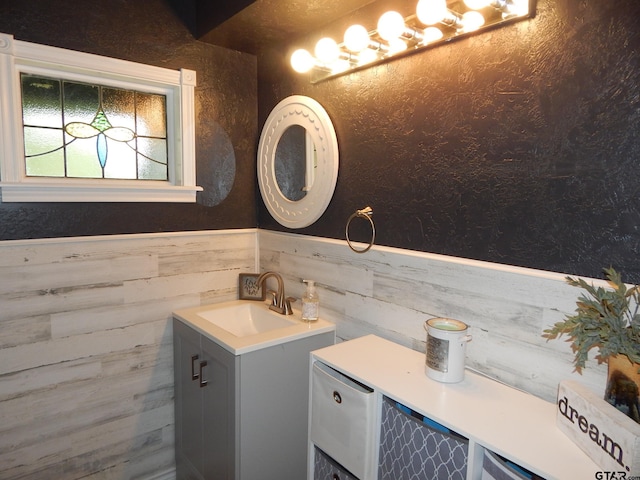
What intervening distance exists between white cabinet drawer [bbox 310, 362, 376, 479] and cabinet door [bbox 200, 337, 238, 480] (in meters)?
0.36

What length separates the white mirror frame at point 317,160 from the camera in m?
1.81

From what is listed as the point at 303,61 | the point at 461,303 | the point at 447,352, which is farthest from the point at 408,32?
the point at 447,352

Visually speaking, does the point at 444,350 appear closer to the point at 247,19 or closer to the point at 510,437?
the point at 510,437

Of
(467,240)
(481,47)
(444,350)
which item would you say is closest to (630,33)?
(481,47)

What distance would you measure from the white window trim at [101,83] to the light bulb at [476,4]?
132cm

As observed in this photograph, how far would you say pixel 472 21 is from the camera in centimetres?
126

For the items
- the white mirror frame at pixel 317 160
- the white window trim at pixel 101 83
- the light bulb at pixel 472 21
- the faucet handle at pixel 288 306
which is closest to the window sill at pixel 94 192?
the white window trim at pixel 101 83

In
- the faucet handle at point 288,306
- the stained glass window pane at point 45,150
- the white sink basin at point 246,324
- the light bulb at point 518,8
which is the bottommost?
the white sink basin at point 246,324

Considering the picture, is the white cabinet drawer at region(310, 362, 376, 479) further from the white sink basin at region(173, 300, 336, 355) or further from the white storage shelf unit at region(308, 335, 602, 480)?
the white sink basin at region(173, 300, 336, 355)

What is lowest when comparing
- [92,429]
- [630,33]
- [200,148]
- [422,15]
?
[92,429]

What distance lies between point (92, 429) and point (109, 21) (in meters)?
1.80

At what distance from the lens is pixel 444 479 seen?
40.8 inches

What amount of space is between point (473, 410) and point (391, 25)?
119 centimetres

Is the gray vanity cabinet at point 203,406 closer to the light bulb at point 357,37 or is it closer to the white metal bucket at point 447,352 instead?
the white metal bucket at point 447,352
